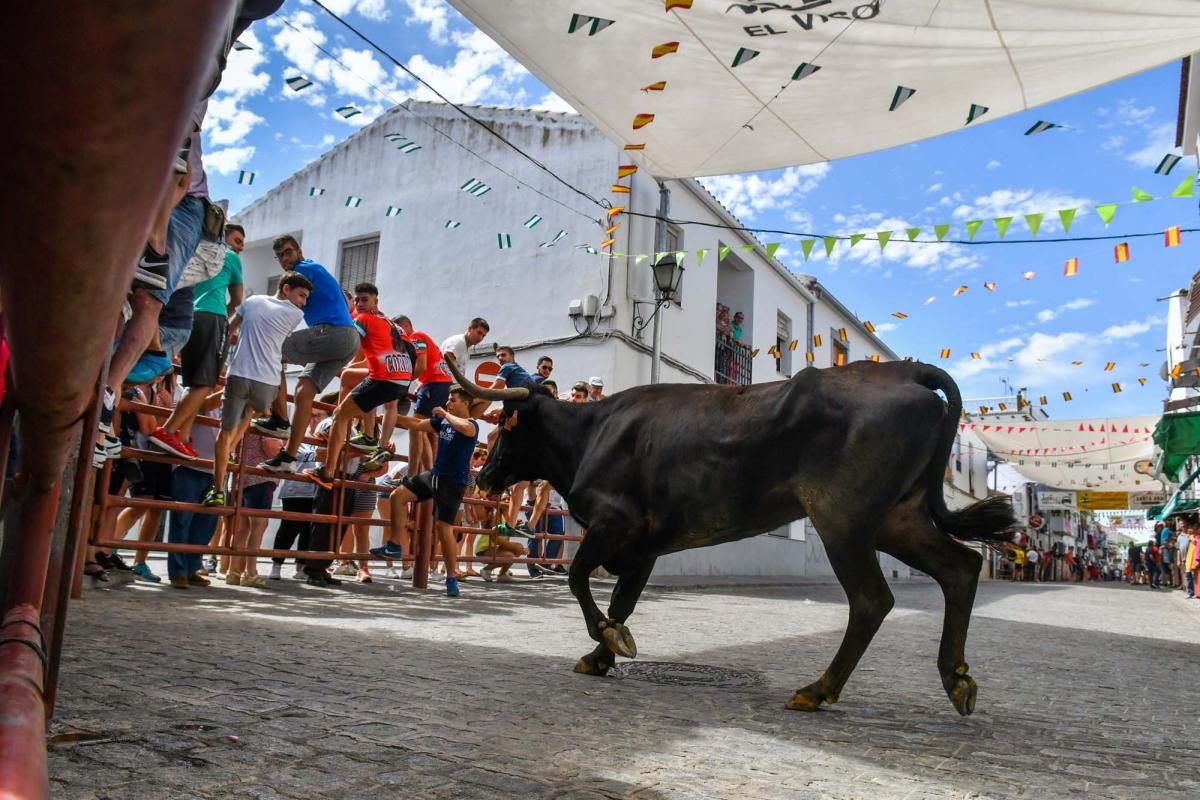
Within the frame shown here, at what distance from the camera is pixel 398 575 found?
1021 centimetres

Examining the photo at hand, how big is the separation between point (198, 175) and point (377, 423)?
579 cm

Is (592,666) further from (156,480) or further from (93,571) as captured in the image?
(156,480)

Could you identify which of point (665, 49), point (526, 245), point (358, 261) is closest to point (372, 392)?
point (665, 49)

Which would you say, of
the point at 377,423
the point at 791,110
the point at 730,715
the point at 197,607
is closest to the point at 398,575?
the point at 377,423

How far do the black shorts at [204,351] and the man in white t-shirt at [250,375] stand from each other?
0.85 feet

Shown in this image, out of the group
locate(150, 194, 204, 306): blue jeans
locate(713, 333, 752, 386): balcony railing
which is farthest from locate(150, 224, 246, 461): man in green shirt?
locate(713, 333, 752, 386): balcony railing

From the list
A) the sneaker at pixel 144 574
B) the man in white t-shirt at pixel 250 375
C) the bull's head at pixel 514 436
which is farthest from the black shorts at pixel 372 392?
the bull's head at pixel 514 436

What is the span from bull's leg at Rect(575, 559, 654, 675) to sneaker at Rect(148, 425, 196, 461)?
3.65 metres

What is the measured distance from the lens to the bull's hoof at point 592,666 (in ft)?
13.5

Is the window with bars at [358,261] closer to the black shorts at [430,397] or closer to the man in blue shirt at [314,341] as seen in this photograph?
the black shorts at [430,397]

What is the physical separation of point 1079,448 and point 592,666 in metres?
26.8

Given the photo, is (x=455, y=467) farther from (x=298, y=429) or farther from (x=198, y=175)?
(x=198, y=175)

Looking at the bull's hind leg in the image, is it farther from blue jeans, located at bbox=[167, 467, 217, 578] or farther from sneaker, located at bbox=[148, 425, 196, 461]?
blue jeans, located at bbox=[167, 467, 217, 578]

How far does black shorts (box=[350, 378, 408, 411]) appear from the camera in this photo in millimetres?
7414
